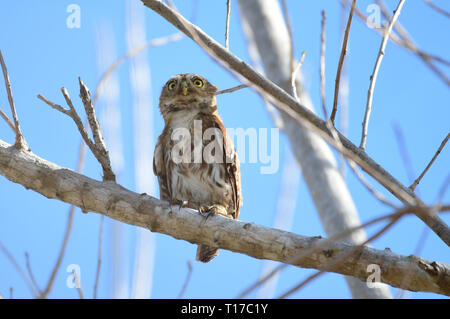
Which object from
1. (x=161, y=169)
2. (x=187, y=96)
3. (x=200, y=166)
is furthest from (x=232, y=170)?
(x=187, y=96)

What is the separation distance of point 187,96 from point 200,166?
0.94m

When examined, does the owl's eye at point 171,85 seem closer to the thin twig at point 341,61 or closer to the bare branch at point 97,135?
the bare branch at point 97,135

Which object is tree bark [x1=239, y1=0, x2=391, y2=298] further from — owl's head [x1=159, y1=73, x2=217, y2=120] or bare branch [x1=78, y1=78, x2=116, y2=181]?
bare branch [x1=78, y1=78, x2=116, y2=181]

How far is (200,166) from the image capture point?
195 inches

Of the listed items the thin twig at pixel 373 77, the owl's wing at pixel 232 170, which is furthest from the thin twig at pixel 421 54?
the owl's wing at pixel 232 170

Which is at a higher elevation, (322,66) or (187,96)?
(187,96)

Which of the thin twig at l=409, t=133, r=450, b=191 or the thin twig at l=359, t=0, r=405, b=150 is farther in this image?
the thin twig at l=359, t=0, r=405, b=150

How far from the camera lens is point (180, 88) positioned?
555 centimetres

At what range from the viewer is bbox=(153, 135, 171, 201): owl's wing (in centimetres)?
519

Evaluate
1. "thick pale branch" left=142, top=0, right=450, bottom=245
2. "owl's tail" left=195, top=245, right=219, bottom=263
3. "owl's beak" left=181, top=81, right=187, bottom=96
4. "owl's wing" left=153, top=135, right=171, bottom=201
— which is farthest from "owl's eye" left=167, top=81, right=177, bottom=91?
"thick pale branch" left=142, top=0, right=450, bottom=245

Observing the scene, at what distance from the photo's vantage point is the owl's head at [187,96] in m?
5.50

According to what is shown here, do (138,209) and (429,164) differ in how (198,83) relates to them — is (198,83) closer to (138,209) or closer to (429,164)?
(138,209)
